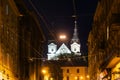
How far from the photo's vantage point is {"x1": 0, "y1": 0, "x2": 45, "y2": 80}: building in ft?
131

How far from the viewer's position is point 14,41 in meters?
48.0

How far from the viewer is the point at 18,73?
167 feet

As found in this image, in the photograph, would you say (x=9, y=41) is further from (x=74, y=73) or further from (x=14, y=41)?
(x=74, y=73)

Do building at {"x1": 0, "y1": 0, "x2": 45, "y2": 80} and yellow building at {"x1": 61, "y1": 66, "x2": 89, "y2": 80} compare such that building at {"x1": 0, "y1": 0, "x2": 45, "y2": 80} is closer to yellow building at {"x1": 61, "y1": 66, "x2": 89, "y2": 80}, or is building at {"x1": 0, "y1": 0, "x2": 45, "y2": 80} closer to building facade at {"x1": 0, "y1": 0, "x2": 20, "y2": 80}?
building facade at {"x1": 0, "y1": 0, "x2": 20, "y2": 80}

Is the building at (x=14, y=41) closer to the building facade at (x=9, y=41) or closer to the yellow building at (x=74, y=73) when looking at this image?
the building facade at (x=9, y=41)

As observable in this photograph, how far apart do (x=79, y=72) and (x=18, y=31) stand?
118 metres

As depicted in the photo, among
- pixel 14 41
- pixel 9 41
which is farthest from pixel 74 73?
pixel 9 41

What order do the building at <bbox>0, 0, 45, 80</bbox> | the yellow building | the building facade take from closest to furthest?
the building facade < the building at <bbox>0, 0, 45, 80</bbox> < the yellow building

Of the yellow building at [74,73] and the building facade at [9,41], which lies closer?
the building facade at [9,41]

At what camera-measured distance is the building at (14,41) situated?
39.8m

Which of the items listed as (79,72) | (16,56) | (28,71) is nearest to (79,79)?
(79,72)

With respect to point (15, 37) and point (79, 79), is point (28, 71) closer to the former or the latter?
point (15, 37)

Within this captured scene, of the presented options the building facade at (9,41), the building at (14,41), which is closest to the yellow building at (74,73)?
the building at (14,41)

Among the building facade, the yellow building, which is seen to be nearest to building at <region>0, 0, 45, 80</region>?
the building facade
